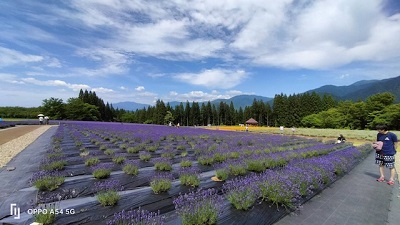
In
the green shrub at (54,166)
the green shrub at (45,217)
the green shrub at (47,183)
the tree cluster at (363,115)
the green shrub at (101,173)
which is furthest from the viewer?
the tree cluster at (363,115)

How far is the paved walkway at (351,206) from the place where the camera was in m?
4.25

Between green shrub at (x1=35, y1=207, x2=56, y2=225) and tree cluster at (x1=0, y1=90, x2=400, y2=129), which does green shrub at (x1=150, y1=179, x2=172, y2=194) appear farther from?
tree cluster at (x1=0, y1=90, x2=400, y2=129)

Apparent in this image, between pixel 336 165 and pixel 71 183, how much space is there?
7.90m

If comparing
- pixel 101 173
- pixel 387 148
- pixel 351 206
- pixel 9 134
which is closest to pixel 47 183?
pixel 101 173

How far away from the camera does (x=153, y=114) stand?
96938 millimetres

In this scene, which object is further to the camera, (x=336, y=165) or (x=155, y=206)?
(x=336, y=165)

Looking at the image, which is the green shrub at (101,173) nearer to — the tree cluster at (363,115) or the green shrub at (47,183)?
the green shrub at (47,183)

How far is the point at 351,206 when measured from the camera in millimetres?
5031

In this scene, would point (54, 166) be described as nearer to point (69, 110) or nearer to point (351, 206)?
point (351, 206)

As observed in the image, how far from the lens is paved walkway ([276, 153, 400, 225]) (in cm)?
425

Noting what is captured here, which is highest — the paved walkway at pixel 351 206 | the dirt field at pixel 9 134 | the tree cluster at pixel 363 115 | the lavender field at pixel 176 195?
the tree cluster at pixel 363 115

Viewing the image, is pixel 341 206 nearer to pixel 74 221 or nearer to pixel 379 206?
pixel 379 206

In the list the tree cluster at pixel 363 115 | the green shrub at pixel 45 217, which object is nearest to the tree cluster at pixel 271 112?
the tree cluster at pixel 363 115

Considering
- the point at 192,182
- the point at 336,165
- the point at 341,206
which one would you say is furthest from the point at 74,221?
the point at 336,165
